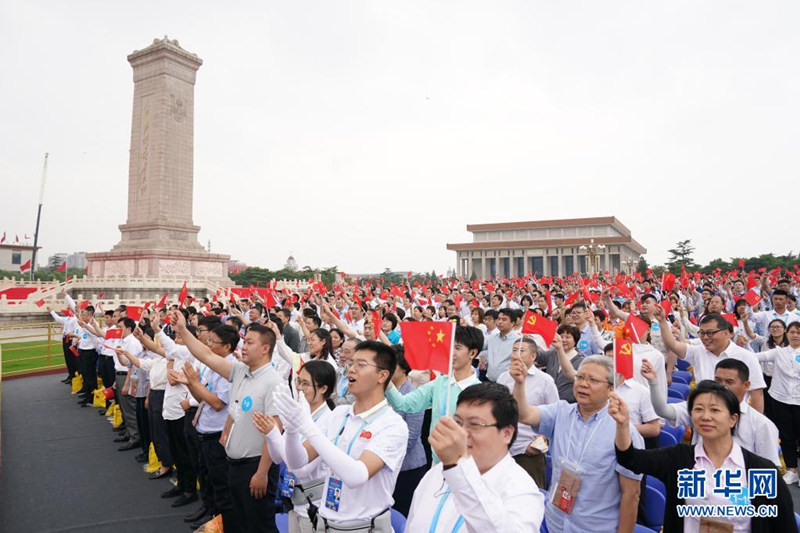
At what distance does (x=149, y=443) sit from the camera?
6.74 m

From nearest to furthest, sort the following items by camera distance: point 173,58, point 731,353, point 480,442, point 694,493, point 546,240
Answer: point 480,442, point 694,493, point 731,353, point 173,58, point 546,240

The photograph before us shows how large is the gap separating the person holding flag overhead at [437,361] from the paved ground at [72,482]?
3.00m

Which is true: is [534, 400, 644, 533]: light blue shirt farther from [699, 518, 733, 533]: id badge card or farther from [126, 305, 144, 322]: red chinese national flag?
[126, 305, 144, 322]: red chinese national flag

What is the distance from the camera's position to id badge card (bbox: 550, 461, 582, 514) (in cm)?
277

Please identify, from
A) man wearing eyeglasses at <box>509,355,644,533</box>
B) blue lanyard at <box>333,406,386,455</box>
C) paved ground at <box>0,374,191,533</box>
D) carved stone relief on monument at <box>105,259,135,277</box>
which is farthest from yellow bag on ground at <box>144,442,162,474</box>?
carved stone relief on monument at <box>105,259,135,277</box>

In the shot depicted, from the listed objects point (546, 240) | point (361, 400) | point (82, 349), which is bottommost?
point (82, 349)

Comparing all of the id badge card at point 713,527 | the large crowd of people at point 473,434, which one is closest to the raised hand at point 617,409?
the large crowd of people at point 473,434

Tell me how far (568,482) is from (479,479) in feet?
4.68

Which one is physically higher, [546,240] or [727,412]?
[546,240]

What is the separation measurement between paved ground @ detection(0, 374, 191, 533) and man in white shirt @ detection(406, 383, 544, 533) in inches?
159

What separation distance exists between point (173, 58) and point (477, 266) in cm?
4088

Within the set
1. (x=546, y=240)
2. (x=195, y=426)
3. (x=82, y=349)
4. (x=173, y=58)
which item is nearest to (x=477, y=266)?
(x=546, y=240)

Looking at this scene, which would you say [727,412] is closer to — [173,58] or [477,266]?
[173,58]

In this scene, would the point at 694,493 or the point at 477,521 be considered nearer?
the point at 477,521
